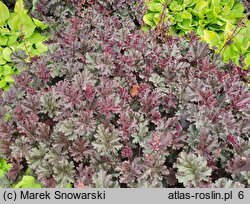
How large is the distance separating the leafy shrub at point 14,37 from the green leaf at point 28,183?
1.47m

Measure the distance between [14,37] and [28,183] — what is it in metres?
1.87

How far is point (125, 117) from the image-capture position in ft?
9.10

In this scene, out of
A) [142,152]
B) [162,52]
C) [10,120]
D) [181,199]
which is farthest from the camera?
[162,52]

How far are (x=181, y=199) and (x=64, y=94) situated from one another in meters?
1.16

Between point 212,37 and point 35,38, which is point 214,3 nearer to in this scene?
point 212,37

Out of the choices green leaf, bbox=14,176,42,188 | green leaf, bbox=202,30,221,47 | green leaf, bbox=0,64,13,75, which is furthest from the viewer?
green leaf, bbox=202,30,221,47

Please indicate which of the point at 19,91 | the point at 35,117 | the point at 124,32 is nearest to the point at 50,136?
the point at 35,117

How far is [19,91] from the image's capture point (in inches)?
127

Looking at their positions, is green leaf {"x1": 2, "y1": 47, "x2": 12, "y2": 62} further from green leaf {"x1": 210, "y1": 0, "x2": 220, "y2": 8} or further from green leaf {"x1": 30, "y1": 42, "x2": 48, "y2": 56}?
green leaf {"x1": 210, "y1": 0, "x2": 220, "y2": 8}

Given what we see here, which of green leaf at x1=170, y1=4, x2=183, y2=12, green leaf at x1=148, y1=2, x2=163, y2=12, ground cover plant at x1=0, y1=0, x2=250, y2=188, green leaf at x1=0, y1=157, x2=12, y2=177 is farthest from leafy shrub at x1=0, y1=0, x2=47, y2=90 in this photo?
green leaf at x1=170, y1=4, x2=183, y2=12

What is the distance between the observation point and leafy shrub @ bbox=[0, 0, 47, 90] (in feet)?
13.2

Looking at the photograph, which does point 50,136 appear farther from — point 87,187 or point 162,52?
point 162,52

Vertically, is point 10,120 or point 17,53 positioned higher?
point 17,53

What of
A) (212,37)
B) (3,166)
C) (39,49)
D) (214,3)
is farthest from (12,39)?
(214,3)
